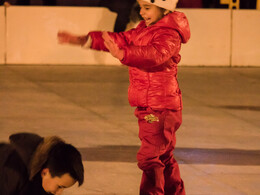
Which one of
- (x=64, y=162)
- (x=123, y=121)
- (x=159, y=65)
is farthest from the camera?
(x=123, y=121)

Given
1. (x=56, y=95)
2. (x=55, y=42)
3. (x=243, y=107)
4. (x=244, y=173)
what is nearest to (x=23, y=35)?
(x=55, y=42)

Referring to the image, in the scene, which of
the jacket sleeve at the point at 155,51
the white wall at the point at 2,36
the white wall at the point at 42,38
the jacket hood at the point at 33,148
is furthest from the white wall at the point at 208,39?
the jacket hood at the point at 33,148

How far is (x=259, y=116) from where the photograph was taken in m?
8.12

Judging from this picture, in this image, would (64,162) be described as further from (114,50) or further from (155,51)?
(155,51)

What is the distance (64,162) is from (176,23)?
5.44 feet

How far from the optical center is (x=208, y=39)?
12484 mm

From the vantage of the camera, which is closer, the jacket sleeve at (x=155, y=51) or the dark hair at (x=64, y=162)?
the dark hair at (x=64, y=162)

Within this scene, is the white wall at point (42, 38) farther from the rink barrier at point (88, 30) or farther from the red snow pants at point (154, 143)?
the red snow pants at point (154, 143)

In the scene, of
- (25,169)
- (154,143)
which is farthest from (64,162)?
(154,143)

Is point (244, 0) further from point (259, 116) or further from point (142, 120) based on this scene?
point (142, 120)

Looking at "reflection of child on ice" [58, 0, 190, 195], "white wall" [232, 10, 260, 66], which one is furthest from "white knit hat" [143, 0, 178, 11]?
"white wall" [232, 10, 260, 66]

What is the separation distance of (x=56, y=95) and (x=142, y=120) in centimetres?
480

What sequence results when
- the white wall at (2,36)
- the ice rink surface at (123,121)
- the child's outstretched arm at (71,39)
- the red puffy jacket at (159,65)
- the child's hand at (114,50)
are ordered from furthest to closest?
the white wall at (2,36) < the ice rink surface at (123,121) < the child's outstretched arm at (71,39) < the red puffy jacket at (159,65) < the child's hand at (114,50)

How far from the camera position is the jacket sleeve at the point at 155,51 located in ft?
13.7
